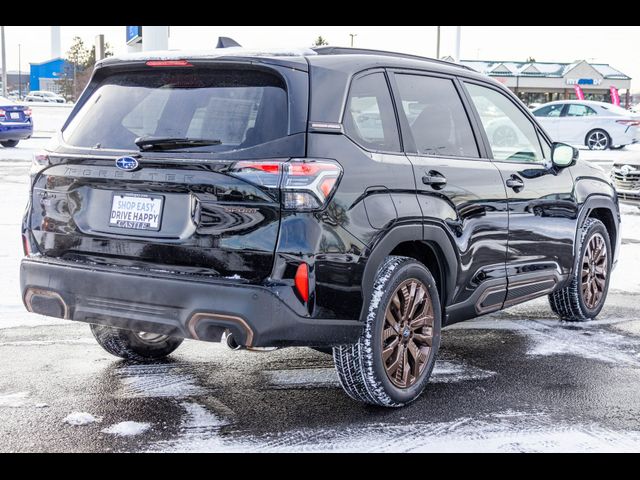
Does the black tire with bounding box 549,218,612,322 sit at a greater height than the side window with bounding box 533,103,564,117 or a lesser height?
lesser

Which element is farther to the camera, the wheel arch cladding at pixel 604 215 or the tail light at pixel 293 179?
the wheel arch cladding at pixel 604 215

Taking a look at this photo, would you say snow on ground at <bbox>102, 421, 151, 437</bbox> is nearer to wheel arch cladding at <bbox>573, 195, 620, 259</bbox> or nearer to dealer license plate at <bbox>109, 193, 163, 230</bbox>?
dealer license plate at <bbox>109, 193, 163, 230</bbox>

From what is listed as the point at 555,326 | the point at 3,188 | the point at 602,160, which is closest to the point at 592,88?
the point at 602,160

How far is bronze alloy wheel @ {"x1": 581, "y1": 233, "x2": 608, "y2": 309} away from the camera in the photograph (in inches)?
262

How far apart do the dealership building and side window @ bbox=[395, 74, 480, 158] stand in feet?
209

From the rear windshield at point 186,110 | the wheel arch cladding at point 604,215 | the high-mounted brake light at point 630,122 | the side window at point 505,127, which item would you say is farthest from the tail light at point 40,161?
the high-mounted brake light at point 630,122

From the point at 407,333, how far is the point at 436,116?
1194mm

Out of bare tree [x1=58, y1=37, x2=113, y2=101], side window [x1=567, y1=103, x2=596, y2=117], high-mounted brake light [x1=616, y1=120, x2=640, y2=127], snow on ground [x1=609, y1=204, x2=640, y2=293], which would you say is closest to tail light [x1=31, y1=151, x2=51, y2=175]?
snow on ground [x1=609, y1=204, x2=640, y2=293]

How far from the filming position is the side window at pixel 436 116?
479cm

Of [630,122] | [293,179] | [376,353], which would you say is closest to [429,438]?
[376,353]

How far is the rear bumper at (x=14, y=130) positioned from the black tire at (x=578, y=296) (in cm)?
2006

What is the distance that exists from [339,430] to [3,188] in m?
11.6

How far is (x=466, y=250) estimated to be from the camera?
4934mm

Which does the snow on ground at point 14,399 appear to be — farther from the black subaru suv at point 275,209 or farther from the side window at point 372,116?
the side window at point 372,116
